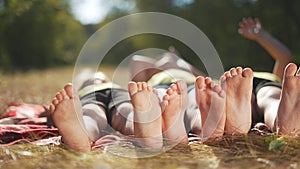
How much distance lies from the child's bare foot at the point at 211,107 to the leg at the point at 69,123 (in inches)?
12.9

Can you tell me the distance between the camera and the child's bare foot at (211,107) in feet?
3.98

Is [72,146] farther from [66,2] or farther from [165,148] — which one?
[66,2]

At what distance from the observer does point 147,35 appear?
5.83 metres

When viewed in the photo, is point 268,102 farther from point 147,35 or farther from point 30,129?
point 147,35

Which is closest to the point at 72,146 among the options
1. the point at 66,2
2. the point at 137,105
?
the point at 137,105

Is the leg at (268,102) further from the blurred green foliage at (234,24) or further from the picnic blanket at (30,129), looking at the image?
the blurred green foliage at (234,24)

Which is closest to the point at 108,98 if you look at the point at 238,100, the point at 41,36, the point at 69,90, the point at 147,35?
the point at 69,90

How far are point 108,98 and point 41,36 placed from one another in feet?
14.4

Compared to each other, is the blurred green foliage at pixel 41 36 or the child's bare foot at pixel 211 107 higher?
the blurred green foliage at pixel 41 36

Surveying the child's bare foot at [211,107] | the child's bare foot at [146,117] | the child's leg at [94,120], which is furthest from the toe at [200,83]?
the child's leg at [94,120]

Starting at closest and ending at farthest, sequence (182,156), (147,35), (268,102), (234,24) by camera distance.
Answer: (182,156) < (268,102) < (234,24) < (147,35)

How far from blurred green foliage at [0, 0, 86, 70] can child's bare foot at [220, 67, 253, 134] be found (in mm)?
4171

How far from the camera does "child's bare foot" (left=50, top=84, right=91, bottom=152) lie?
1148 mm

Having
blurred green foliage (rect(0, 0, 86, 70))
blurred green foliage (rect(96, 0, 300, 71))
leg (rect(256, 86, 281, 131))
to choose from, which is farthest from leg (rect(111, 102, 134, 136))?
blurred green foliage (rect(0, 0, 86, 70))
